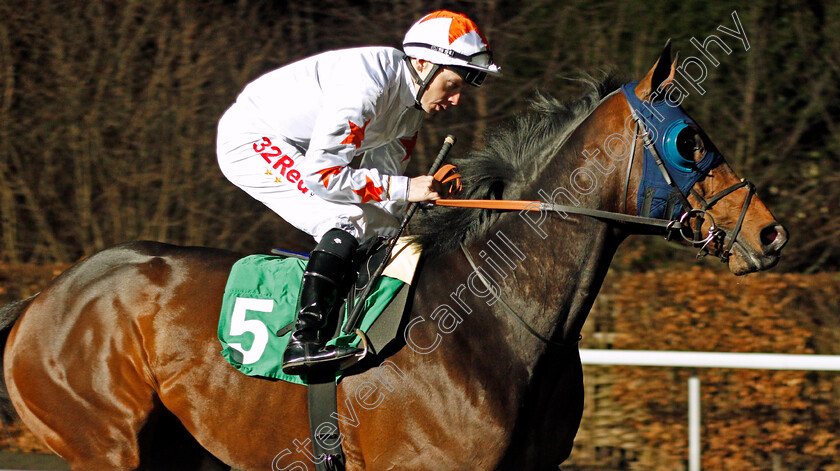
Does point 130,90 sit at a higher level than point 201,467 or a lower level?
higher

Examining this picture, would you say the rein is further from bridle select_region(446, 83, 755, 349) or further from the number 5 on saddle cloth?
the number 5 on saddle cloth

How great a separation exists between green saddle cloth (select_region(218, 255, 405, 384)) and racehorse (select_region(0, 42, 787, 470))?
0.08m

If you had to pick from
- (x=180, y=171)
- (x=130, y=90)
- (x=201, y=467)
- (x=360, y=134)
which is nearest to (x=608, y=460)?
(x=201, y=467)

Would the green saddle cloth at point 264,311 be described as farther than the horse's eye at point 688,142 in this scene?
Yes

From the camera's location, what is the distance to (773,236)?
2598 mm

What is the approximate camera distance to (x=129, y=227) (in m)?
6.28

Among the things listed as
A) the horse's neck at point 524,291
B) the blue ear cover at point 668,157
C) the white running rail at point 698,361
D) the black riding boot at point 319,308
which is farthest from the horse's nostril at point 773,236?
the white running rail at point 698,361

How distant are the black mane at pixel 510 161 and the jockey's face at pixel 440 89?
220 millimetres

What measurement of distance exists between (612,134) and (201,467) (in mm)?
2074

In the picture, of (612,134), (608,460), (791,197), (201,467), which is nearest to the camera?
(612,134)

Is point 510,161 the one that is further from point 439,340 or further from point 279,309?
point 279,309

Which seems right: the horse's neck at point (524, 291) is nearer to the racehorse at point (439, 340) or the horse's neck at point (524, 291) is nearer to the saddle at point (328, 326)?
the racehorse at point (439, 340)

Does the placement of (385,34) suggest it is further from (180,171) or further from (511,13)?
(180,171)

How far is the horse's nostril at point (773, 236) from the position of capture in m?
2.56
